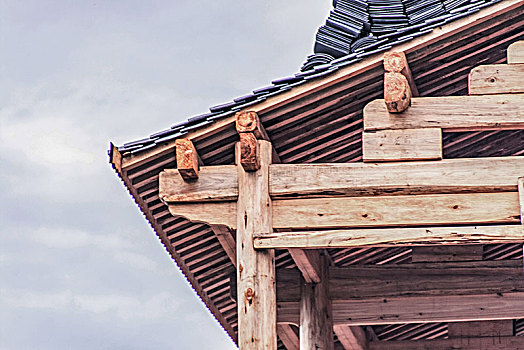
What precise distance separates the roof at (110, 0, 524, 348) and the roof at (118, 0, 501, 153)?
0.02 metres

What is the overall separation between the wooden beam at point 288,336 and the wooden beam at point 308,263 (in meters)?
1.94

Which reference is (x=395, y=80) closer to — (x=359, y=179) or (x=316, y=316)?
(x=359, y=179)

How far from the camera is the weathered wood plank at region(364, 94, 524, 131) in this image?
9977mm

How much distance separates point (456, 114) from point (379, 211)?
119 centimetres

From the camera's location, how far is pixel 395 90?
9.73 meters

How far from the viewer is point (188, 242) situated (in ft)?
38.7

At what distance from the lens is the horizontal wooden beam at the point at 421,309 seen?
1260 cm

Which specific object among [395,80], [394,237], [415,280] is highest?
[395,80]

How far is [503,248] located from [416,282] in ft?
5.68

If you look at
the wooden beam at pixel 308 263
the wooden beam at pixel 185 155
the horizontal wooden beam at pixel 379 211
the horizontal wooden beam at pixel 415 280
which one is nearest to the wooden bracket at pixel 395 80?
the horizontal wooden beam at pixel 379 211

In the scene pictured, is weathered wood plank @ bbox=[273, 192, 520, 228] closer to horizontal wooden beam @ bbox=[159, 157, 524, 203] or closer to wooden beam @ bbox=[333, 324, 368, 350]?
horizontal wooden beam @ bbox=[159, 157, 524, 203]

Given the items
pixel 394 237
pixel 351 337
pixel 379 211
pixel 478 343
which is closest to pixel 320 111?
pixel 379 211

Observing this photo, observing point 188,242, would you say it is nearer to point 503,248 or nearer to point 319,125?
point 319,125

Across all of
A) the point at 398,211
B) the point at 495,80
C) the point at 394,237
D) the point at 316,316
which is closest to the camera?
the point at 394,237
